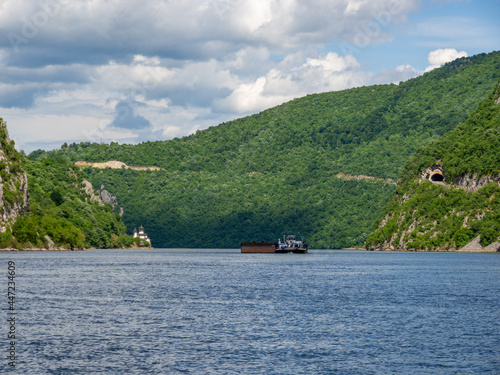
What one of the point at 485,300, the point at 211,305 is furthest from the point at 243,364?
the point at 485,300

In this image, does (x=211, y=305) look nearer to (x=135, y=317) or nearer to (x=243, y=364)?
(x=135, y=317)

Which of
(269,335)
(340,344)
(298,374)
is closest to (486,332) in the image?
(340,344)

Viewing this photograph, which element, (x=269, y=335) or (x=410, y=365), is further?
(x=269, y=335)

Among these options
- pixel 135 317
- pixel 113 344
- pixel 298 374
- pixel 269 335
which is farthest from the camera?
pixel 135 317

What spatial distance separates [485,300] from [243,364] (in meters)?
40.5

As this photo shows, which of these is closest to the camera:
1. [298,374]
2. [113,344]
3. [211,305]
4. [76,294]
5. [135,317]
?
[298,374]

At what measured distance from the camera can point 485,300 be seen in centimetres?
7475

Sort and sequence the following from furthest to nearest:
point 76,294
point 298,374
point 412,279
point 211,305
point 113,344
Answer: point 412,279 < point 76,294 < point 211,305 < point 113,344 < point 298,374

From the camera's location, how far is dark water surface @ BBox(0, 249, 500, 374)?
43031mm

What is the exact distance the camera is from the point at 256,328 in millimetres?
56156

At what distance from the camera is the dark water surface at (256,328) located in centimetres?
4303

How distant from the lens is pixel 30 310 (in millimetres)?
65062

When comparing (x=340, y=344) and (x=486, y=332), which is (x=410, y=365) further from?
(x=486, y=332)

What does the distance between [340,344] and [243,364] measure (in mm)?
9425
